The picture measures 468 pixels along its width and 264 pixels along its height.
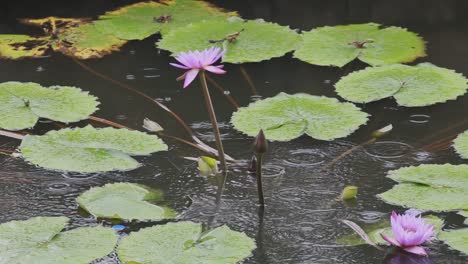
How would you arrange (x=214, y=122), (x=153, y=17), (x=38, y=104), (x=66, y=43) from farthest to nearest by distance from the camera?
1. (x=153, y=17)
2. (x=66, y=43)
3. (x=38, y=104)
4. (x=214, y=122)

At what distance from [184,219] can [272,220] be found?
21cm

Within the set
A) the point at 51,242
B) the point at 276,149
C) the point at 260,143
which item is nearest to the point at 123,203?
the point at 51,242

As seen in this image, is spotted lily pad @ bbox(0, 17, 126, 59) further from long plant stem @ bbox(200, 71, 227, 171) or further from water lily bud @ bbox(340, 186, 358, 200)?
water lily bud @ bbox(340, 186, 358, 200)

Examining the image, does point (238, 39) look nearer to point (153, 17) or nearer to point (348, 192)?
point (153, 17)

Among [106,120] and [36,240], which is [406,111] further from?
[36,240]

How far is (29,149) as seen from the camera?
102 inches

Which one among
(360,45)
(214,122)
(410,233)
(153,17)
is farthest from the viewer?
(153,17)

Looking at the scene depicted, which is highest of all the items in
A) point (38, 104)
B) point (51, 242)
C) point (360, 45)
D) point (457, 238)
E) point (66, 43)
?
point (360, 45)

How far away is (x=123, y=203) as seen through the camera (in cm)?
233

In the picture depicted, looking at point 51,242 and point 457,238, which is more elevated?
point 457,238

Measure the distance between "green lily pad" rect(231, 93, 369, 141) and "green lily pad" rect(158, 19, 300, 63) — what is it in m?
0.37

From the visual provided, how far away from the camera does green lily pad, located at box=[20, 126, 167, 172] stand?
252 cm

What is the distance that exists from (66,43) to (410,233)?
1.69 metres

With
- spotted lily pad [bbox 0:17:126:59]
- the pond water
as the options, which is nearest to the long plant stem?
the pond water
